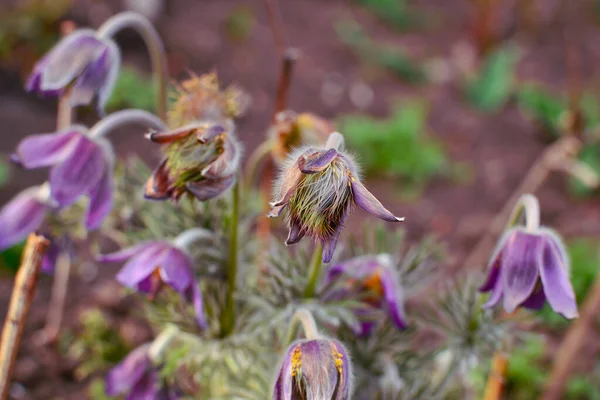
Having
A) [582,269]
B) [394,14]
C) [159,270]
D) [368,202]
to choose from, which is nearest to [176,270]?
[159,270]

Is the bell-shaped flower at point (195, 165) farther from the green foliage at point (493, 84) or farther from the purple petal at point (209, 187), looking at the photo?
the green foliage at point (493, 84)

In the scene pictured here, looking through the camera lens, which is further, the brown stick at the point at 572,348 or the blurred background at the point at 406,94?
the blurred background at the point at 406,94

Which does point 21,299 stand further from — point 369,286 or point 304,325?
point 369,286

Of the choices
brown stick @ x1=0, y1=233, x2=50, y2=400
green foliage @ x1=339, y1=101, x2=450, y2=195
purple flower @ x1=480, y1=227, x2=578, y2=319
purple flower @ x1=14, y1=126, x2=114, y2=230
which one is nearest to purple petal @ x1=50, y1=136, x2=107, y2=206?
purple flower @ x1=14, y1=126, x2=114, y2=230

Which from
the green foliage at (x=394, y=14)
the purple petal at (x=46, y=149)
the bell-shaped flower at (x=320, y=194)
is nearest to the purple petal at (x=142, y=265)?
the purple petal at (x=46, y=149)

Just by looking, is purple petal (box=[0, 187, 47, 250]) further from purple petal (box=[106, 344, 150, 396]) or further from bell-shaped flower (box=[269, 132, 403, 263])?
bell-shaped flower (box=[269, 132, 403, 263])
